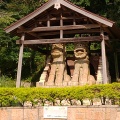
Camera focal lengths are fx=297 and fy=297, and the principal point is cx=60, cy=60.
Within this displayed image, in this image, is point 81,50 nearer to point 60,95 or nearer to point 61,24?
point 61,24

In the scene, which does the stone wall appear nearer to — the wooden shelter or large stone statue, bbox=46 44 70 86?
the wooden shelter

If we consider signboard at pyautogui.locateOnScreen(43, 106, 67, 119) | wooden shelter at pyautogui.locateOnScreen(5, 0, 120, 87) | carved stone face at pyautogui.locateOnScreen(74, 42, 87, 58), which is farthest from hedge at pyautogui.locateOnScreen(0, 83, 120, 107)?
carved stone face at pyautogui.locateOnScreen(74, 42, 87, 58)

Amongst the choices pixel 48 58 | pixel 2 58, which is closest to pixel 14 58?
pixel 2 58

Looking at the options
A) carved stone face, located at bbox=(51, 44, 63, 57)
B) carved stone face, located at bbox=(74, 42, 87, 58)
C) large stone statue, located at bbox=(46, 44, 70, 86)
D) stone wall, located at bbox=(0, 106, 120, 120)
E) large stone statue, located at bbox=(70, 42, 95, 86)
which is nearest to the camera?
stone wall, located at bbox=(0, 106, 120, 120)

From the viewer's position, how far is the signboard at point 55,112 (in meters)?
9.22

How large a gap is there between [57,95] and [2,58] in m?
9.65

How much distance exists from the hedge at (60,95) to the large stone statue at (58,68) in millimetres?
4191

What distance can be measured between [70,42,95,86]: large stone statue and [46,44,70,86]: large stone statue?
1.96ft

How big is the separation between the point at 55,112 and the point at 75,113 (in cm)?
64

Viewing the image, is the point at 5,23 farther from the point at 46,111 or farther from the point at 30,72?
the point at 46,111

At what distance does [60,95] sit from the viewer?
9.42 meters

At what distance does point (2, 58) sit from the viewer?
723 inches

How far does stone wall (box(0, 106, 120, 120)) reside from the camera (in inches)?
352

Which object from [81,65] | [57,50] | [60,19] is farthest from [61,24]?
[81,65]
